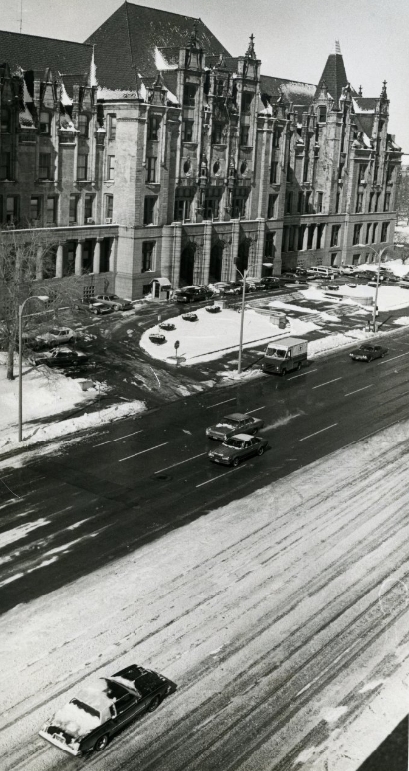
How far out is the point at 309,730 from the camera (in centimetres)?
2523

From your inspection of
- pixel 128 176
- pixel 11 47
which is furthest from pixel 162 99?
pixel 11 47

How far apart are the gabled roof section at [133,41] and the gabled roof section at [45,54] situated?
1.82 meters

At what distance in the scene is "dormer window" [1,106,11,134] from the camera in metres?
77.6

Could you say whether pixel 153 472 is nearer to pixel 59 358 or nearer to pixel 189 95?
pixel 59 358

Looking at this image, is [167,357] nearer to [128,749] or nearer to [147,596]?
[147,596]

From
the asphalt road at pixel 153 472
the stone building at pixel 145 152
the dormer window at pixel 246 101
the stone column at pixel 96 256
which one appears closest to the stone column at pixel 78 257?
the stone building at pixel 145 152

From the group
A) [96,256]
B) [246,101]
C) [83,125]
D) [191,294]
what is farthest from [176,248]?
[246,101]

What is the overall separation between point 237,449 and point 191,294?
44475 mm

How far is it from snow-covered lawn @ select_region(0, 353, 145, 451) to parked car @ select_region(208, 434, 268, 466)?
9103 mm

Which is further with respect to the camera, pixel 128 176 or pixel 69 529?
pixel 128 176

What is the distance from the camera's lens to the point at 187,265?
96812mm

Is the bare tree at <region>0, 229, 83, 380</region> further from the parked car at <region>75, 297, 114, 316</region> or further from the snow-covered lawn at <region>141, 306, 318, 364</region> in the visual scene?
the parked car at <region>75, 297, 114, 316</region>

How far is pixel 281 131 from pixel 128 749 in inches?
3635

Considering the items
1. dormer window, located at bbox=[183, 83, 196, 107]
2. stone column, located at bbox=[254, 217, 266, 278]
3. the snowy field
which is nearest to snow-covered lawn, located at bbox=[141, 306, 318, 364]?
stone column, located at bbox=[254, 217, 266, 278]
